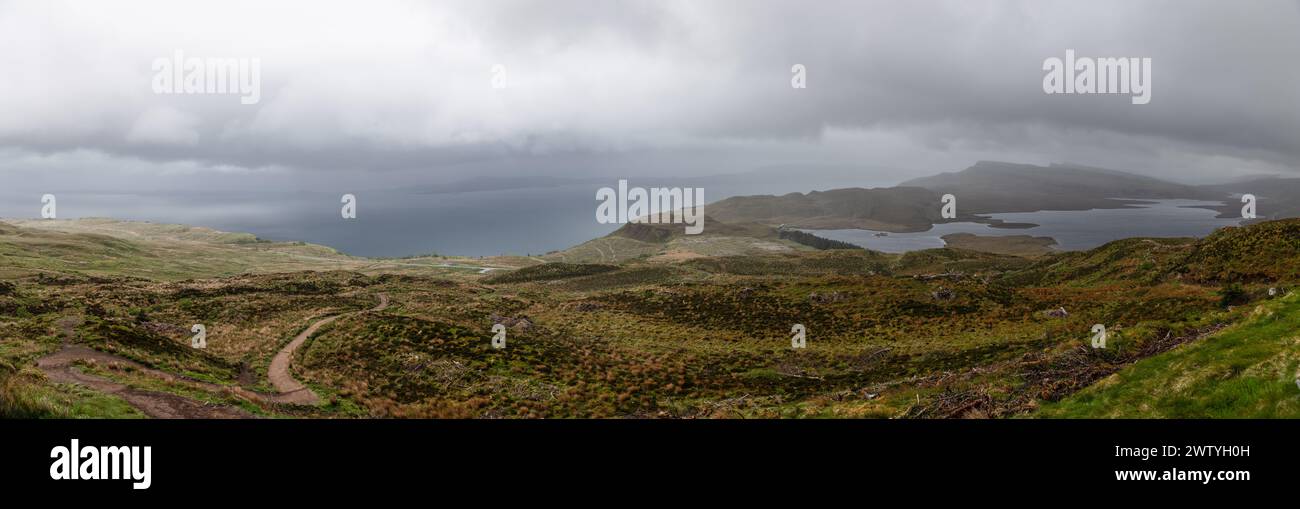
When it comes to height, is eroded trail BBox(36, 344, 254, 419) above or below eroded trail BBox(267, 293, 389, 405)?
above

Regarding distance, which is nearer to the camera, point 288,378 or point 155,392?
point 155,392

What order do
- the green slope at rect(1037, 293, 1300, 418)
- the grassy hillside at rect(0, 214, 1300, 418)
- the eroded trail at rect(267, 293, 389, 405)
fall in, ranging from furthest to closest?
the eroded trail at rect(267, 293, 389, 405) < the grassy hillside at rect(0, 214, 1300, 418) < the green slope at rect(1037, 293, 1300, 418)

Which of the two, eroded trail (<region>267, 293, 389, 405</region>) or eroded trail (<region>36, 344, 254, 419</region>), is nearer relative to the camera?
eroded trail (<region>36, 344, 254, 419</region>)

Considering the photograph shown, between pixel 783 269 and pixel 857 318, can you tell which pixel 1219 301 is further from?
pixel 783 269

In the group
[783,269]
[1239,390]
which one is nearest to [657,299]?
[1239,390]

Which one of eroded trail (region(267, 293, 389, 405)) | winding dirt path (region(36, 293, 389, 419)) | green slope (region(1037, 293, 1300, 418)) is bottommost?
eroded trail (region(267, 293, 389, 405))

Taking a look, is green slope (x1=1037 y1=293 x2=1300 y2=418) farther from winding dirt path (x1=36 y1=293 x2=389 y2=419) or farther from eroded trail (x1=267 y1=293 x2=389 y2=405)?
eroded trail (x1=267 y1=293 x2=389 y2=405)

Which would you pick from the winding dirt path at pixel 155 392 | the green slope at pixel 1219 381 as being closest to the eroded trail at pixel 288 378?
the winding dirt path at pixel 155 392

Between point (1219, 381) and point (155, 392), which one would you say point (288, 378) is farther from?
point (1219, 381)

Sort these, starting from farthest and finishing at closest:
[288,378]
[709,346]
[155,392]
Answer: [709,346] < [288,378] < [155,392]

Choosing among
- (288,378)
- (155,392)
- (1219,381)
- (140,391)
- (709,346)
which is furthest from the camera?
(709,346)

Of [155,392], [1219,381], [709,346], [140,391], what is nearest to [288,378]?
[155,392]

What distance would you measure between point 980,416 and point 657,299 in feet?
138

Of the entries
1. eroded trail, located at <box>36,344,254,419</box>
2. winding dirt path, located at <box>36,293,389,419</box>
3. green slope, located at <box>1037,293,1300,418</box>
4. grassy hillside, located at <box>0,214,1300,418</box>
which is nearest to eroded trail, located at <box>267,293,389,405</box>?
winding dirt path, located at <box>36,293,389,419</box>
